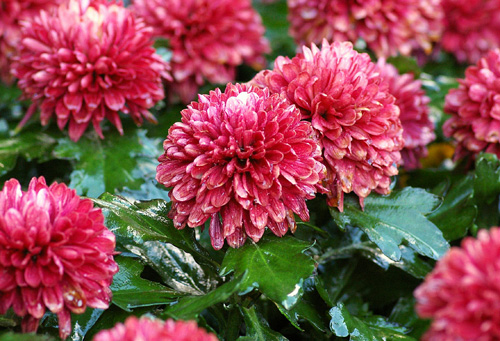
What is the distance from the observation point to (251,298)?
31.9 inches

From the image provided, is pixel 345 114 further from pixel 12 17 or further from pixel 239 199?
pixel 12 17

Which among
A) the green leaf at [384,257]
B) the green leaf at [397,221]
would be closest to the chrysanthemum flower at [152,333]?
the green leaf at [397,221]

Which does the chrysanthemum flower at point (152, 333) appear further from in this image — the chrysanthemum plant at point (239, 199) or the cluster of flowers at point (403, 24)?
the cluster of flowers at point (403, 24)

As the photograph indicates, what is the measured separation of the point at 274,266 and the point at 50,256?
289 mm

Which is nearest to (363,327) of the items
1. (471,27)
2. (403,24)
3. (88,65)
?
(88,65)

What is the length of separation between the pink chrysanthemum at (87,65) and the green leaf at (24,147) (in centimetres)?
8

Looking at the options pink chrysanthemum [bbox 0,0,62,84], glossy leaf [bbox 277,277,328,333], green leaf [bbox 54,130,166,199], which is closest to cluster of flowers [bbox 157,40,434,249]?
glossy leaf [bbox 277,277,328,333]

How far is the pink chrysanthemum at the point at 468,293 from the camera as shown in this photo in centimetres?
51

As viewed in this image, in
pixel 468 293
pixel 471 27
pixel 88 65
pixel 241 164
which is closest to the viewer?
pixel 468 293

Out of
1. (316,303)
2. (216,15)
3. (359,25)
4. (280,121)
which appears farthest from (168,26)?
(316,303)

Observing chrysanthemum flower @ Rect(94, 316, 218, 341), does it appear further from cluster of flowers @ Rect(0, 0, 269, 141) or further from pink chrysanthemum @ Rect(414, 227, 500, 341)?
cluster of flowers @ Rect(0, 0, 269, 141)

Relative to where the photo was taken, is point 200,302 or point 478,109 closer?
point 200,302

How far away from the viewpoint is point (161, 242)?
87 centimetres

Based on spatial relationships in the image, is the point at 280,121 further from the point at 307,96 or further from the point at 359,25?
the point at 359,25
